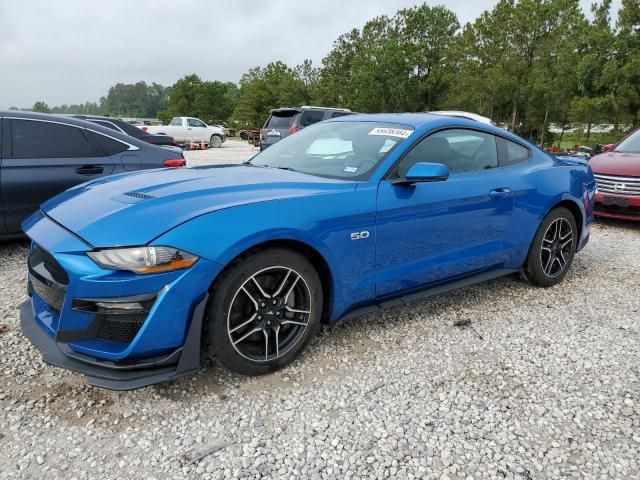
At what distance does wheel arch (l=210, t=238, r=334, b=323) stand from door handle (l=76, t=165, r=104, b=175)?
3.12 meters

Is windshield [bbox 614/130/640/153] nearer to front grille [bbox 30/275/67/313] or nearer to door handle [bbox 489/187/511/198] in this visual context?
door handle [bbox 489/187/511/198]

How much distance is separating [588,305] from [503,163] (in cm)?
139

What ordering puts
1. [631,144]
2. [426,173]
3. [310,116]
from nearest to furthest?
[426,173], [631,144], [310,116]

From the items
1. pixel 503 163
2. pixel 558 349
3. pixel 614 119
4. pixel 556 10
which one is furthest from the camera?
pixel 556 10

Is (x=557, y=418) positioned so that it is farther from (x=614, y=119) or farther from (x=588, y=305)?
(x=614, y=119)

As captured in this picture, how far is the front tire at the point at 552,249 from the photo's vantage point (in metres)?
4.08

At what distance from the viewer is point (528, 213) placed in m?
3.88

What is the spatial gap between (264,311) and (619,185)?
6.26 m

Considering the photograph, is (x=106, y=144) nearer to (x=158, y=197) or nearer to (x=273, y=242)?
(x=158, y=197)

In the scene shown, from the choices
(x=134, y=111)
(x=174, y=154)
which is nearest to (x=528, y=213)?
(x=174, y=154)

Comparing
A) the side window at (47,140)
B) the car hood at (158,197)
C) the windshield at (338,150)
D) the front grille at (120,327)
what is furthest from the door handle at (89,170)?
the front grille at (120,327)

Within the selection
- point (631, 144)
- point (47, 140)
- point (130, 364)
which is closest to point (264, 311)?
point (130, 364)

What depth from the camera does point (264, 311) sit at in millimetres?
2600

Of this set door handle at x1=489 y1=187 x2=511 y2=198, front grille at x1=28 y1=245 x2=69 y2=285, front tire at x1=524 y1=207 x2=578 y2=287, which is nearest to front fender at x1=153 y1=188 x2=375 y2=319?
front grille at x1=28 y1=245 x2=69 y2=285
